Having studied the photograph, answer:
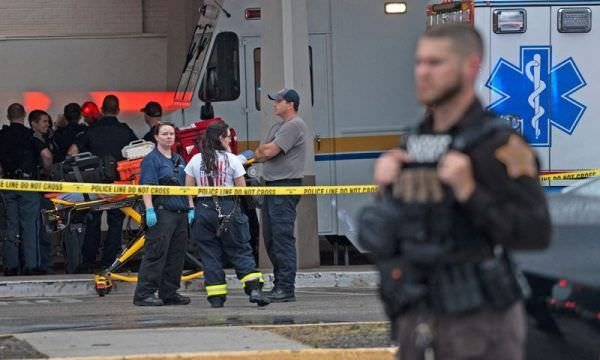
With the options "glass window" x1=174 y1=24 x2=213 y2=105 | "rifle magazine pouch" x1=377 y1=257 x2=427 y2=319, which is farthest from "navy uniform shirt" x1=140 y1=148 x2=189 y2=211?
"rifle magazine pouch" x1=377 y1=257 x2=427 y2=319

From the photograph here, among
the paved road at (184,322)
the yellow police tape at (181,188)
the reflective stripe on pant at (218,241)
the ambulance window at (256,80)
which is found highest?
the ambulance window at (256,80)

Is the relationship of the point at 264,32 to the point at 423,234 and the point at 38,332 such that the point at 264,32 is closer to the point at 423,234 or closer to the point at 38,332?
the point at 38,332

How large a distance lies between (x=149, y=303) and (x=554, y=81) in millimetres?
4419

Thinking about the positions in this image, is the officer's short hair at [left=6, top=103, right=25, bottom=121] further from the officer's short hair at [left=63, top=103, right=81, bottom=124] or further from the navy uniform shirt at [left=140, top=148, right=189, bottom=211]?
the navy uniform shirt at [left=140, top=148, right=189, bottom=211]

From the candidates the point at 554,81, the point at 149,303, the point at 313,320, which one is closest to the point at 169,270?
the point at 149,303

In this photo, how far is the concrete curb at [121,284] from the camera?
37.0 feet

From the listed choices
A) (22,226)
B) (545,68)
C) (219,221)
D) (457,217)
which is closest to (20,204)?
(22,226)

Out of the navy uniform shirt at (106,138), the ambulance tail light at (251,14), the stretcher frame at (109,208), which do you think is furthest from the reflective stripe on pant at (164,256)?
the ambulance tail light at (251,14)

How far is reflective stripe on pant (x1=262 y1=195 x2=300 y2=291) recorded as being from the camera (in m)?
9.84

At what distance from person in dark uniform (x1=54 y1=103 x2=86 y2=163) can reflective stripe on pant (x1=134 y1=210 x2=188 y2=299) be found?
11.9ft

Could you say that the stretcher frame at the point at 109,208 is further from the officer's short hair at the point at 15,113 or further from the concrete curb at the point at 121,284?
the officer's short hair at the point at 15,113

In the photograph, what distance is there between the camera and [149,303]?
32.8 ft

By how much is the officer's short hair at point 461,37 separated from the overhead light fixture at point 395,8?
30.1ft

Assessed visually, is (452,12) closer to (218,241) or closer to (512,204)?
(218,241)
